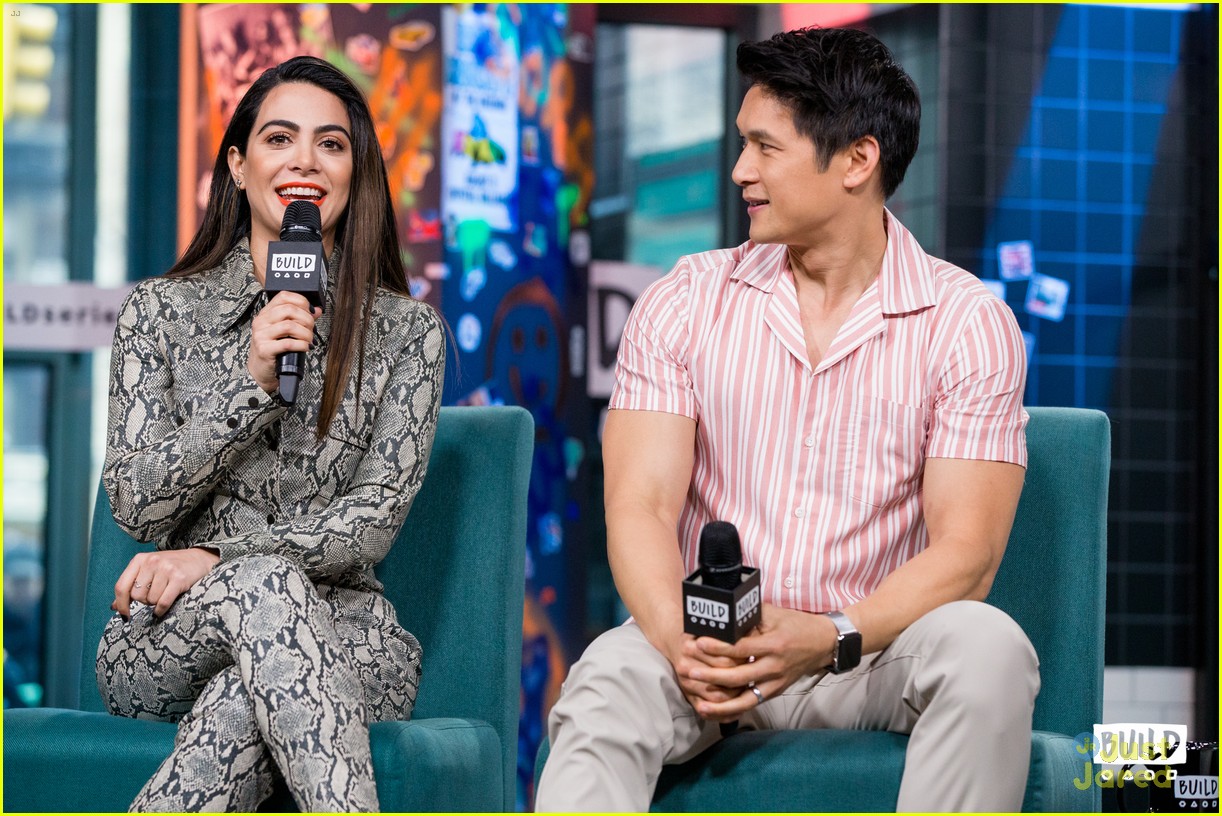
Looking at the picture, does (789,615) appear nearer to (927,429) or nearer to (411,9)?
(927,429)

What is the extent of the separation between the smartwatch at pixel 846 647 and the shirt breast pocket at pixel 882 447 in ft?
0.82

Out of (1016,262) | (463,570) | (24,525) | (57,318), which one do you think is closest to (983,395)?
(463,570)

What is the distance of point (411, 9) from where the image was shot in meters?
3.58

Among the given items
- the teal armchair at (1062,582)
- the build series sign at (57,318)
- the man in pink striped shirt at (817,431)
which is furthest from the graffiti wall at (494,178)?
the teal armchair at (1062,582)

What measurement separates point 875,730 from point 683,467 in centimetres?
41

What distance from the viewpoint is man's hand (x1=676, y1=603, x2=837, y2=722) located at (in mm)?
1504

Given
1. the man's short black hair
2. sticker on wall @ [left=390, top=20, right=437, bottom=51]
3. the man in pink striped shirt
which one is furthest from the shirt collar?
sticker on wall @ [left=390, top=20, right=437, bottom=51]

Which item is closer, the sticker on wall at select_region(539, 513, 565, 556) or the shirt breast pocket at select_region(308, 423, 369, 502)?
the shirt breast pocket at select_region(308, 423, 369, 502)

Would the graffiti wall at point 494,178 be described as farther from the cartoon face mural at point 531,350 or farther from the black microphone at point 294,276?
the black microphone at point 294,276

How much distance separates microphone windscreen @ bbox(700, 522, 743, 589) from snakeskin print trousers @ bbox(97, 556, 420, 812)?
0.47 m

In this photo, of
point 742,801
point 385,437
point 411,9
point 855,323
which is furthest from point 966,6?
point 742,801

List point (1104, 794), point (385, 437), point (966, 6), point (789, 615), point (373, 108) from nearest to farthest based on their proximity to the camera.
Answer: point (789, 615), point (1104, 794), point (385, 437), point (373, 108), point (966, 6)

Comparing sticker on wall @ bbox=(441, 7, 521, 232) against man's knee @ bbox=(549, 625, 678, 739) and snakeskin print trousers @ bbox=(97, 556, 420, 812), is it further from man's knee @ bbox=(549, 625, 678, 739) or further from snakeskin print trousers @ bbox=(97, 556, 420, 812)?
man's knee @ bbox=(549, 625, 678, 739)

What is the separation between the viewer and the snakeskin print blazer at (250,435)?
5.89 ft
